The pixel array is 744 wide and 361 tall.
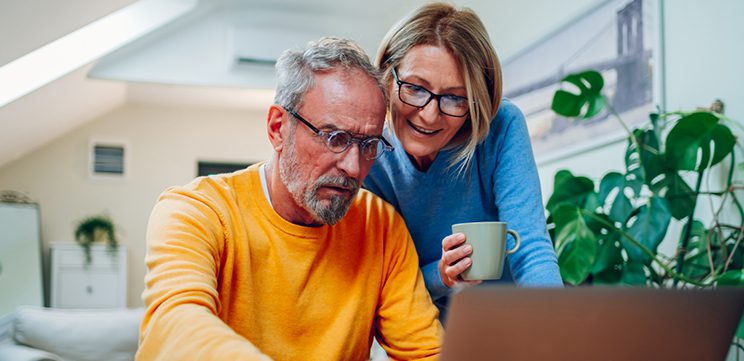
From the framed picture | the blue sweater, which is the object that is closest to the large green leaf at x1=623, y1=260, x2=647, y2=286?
the framed picture

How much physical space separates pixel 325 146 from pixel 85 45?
560 centimetres

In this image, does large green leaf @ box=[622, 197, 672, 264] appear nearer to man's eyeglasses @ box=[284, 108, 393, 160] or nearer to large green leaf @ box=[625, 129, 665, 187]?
large green leaf @ box=[625, 129, 665, 187]

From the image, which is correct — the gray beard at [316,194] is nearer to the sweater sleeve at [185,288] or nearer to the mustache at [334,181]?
the mustache at [334,181]

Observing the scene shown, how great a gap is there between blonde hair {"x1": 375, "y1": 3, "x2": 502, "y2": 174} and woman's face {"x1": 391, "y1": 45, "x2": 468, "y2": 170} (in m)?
0.02

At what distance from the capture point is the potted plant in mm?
7633

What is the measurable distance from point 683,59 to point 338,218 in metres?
2.06

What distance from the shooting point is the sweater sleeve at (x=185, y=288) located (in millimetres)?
874

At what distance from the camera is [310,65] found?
1.27 m

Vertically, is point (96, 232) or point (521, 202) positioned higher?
point (521, 202)

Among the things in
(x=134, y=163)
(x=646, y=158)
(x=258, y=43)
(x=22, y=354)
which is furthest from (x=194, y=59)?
(x=646, y=158)

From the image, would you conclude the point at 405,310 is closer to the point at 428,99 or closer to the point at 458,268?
the point at 458,268

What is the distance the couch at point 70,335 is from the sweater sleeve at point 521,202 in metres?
2.48

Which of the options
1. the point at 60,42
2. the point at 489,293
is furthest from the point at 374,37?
the point at 489,293

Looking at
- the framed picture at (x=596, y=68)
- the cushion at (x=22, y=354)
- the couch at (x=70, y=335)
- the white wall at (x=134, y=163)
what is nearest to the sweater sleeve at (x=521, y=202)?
the framed picture at (x=596, y=68)
